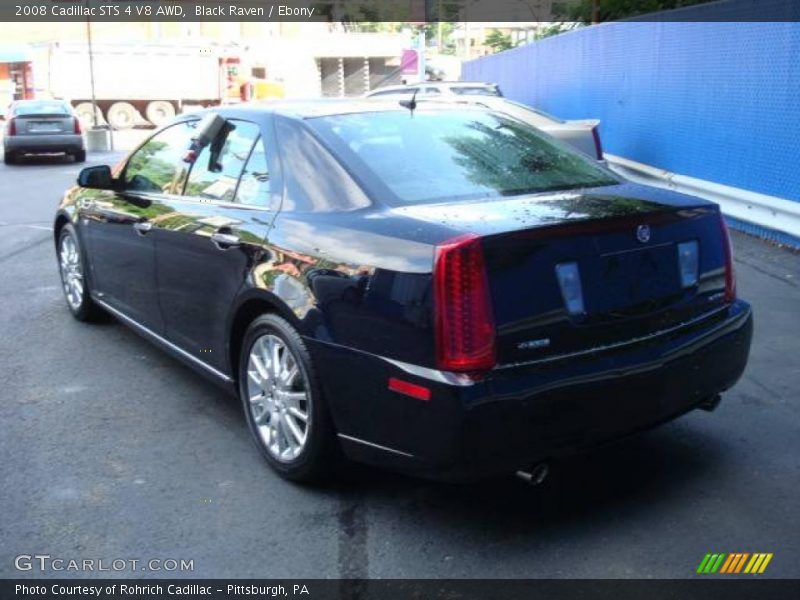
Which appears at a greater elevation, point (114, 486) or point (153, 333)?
point (153, 333)

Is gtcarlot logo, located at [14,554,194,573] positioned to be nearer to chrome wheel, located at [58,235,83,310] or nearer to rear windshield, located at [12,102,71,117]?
chrome wheel, located at [58,235,83,310]

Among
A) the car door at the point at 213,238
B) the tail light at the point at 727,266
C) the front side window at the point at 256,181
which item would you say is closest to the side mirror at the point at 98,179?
the car door at the point at 213,238

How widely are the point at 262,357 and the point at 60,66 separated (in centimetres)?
3690

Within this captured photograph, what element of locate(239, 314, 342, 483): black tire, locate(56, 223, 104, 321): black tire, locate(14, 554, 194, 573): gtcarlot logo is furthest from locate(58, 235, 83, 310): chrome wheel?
locate(14, 554, 194, 573): gtcarlot logo

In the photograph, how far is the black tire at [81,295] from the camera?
6180 mm

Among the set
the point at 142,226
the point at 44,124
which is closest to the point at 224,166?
the point at 142,226

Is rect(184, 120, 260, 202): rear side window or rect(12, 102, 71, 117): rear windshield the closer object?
rect(184, 120, 260, 202): rear side window

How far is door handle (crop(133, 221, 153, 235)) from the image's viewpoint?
4.92 meters

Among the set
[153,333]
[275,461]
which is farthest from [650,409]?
[153,333]

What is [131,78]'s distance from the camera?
3759cm

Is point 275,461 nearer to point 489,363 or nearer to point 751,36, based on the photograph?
point 489,363

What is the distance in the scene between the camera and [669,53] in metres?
11.3

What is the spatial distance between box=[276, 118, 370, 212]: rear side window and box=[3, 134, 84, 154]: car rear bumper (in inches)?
746

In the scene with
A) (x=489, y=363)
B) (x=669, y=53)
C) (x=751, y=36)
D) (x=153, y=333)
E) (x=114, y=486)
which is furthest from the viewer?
(x=669, y=53)
